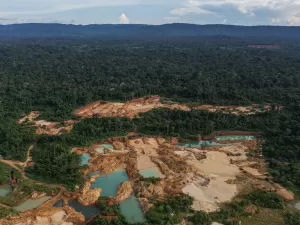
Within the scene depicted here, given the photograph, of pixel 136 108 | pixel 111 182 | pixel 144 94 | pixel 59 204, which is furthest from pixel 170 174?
pixel 144 94

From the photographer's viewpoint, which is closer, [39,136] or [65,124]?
[39,136]

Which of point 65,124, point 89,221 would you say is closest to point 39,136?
point 65,124

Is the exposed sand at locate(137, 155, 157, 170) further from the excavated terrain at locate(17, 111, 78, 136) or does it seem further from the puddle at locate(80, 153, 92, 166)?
the excavated terrain at locate(17, 111, 78, 136)

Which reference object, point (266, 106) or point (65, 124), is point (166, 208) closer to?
point (65, 124)

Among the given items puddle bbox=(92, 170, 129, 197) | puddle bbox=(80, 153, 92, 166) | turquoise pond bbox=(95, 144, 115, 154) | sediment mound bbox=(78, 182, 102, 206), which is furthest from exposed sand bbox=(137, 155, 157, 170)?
sediment mound bbox=(78, 182, 102, 206)

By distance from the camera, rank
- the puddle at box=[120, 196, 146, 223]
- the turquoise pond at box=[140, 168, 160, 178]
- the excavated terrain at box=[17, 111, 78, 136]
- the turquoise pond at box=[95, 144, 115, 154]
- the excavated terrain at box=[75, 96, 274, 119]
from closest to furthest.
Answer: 1. the puddle at box=[120, 196, 146, 223]
2. the turquoise pond at box=[140, 168, 160, 178]
3. the turquoise pond at box=[95, 144, 115, 154]
4. the excavated terrain at box=[17, 111, 78, 136]
5. the excavated terrain at box=[75, 96, 274, 119]

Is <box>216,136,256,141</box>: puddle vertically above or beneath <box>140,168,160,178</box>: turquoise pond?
above
